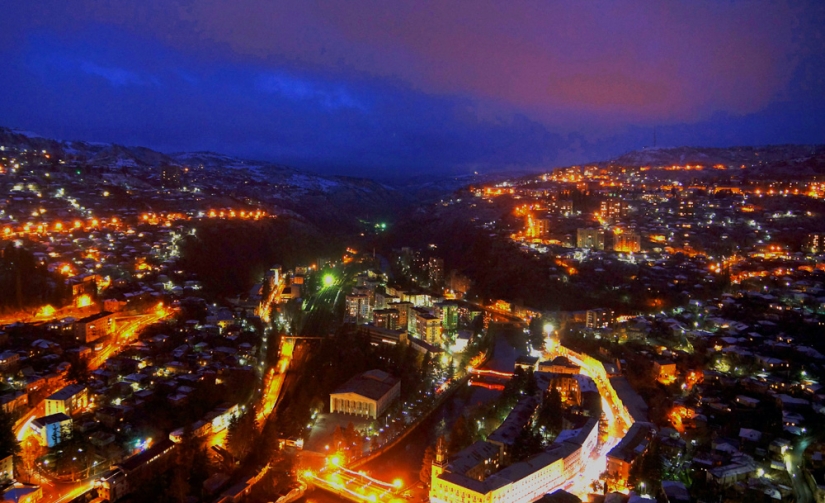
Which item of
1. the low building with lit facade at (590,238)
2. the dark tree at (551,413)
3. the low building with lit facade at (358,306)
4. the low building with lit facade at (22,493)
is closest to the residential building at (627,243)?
the low building with lit facade at (590,238)

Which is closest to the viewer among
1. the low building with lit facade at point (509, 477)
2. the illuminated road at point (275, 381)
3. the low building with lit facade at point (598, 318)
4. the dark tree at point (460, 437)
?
the low building with lit facade at point (509, 477)

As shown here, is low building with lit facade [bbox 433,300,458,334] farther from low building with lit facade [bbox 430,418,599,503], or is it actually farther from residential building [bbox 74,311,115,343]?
residential building [bbox 74,311,115,343]

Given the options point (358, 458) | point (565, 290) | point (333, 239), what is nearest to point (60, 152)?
point (333, 239)

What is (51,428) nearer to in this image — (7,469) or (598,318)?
(7,469)

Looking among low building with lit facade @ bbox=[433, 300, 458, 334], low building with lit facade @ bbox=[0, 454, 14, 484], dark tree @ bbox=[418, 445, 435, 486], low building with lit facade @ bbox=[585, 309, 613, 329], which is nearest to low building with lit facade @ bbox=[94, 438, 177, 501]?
low building with lit facade @ bbox=[0, 454, 14, 484]

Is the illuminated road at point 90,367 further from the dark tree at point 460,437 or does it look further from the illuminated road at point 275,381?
the dark tree at point 460,437

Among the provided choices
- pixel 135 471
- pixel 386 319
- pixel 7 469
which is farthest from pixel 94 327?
pixel 386 319

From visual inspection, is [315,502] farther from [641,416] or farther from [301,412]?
[641,416]
